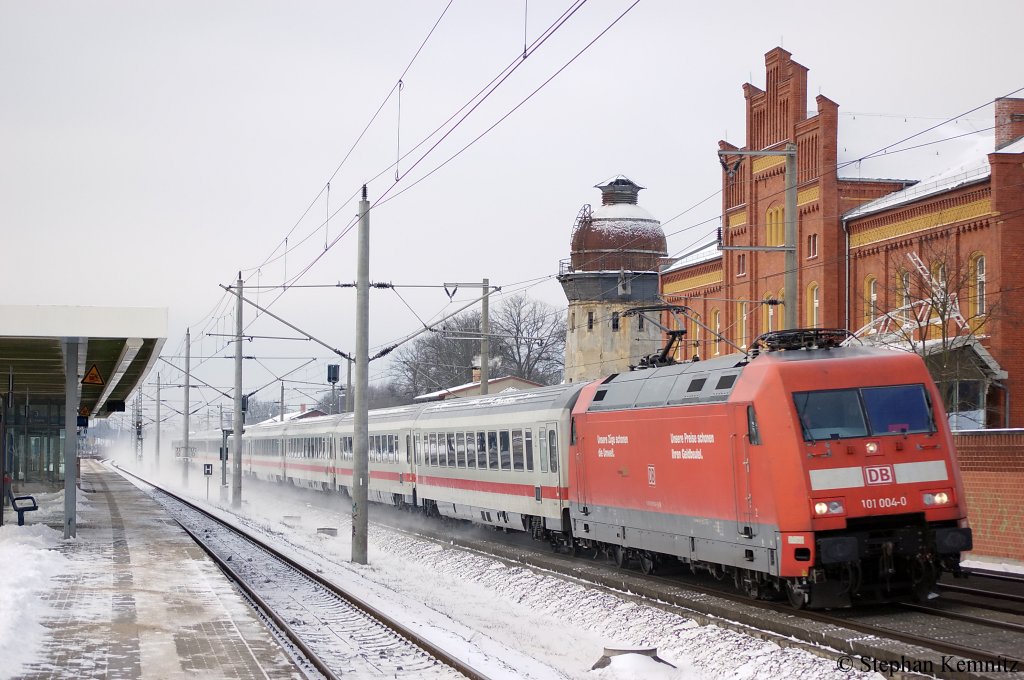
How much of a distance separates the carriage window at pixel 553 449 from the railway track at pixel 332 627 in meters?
4.78

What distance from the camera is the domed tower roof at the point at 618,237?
2496 inches

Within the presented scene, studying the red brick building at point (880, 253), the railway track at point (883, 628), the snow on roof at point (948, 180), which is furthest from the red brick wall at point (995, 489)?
the snow on roof at point (948, 180)

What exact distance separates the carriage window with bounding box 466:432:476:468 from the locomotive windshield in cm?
1398

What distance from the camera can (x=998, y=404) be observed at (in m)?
35.7

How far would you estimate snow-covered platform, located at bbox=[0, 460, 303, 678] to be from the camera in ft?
37.0

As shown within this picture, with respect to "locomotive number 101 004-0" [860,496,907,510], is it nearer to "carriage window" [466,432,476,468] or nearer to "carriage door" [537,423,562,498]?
"carriage door" [537,423,562,498]

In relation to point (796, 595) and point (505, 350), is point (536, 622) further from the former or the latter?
point (505, 350)

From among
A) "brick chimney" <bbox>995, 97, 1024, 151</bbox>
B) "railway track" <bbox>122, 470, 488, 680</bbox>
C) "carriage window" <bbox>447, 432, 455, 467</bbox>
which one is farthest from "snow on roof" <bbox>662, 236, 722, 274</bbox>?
"railway track" <bbox>122, 470, 488, 680</bbox>

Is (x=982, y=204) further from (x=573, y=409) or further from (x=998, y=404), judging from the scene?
(x=573, y=409)

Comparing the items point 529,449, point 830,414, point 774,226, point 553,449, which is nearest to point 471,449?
point 529,449

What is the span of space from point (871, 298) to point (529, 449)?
21.8 metres

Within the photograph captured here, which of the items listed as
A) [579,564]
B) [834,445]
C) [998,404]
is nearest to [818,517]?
[834,445]

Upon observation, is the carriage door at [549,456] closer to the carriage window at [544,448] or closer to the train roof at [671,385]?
the carriage window at [544,448]

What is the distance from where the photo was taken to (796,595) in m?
13.9
